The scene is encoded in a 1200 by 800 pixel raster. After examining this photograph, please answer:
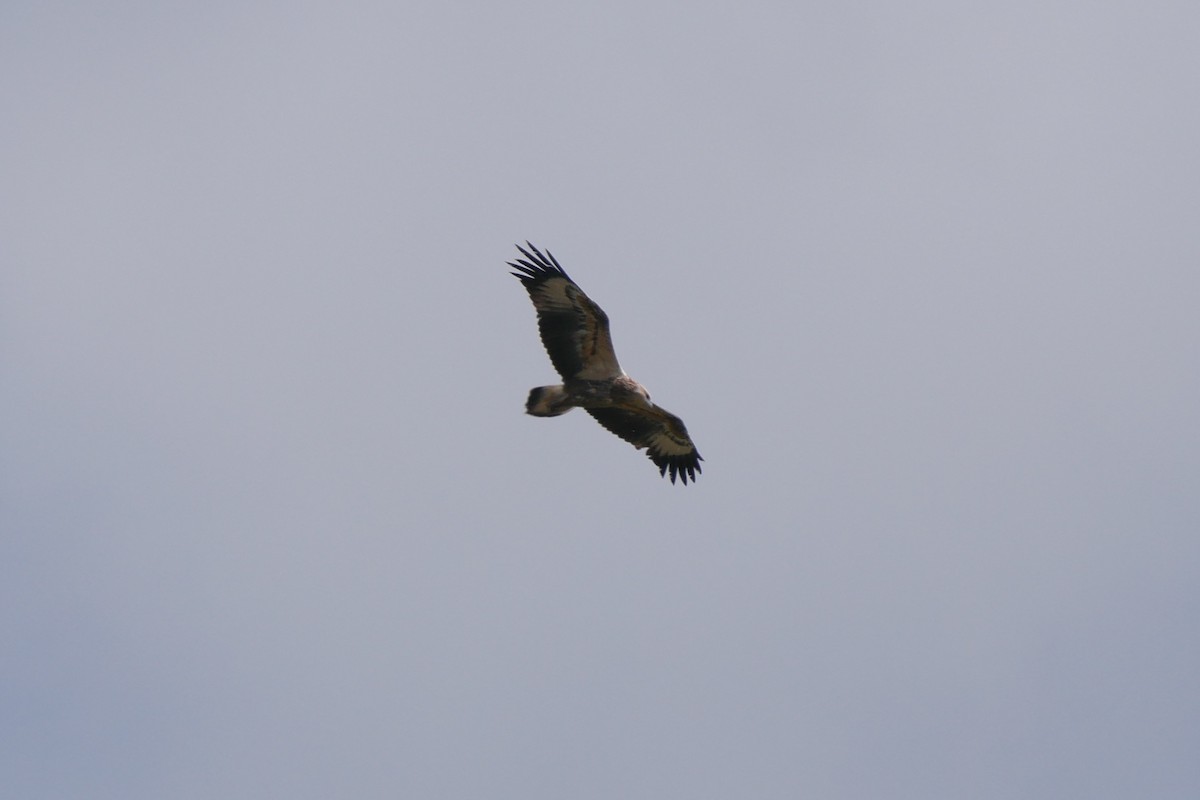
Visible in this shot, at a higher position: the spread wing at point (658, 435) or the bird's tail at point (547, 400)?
the spread wing at point (658, 435)

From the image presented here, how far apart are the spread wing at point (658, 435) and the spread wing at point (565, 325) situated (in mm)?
922

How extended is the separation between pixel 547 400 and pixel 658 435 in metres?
1.92

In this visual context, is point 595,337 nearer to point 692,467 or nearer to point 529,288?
point 529,288

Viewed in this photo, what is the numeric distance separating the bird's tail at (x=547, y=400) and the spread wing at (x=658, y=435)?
2.59ft

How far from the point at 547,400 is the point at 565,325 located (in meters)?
0.99

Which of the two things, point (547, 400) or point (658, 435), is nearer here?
point (547, 400)

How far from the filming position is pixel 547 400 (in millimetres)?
23188

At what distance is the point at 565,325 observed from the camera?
913 inches

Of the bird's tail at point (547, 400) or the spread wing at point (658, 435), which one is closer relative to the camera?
A: the bird's tail at point (547, 400)

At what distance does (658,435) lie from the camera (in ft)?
79.8

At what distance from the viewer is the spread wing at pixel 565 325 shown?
23047mm

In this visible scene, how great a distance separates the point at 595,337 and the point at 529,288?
1.07 metres

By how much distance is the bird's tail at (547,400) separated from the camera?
76.0 feet

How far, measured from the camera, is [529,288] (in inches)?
913
